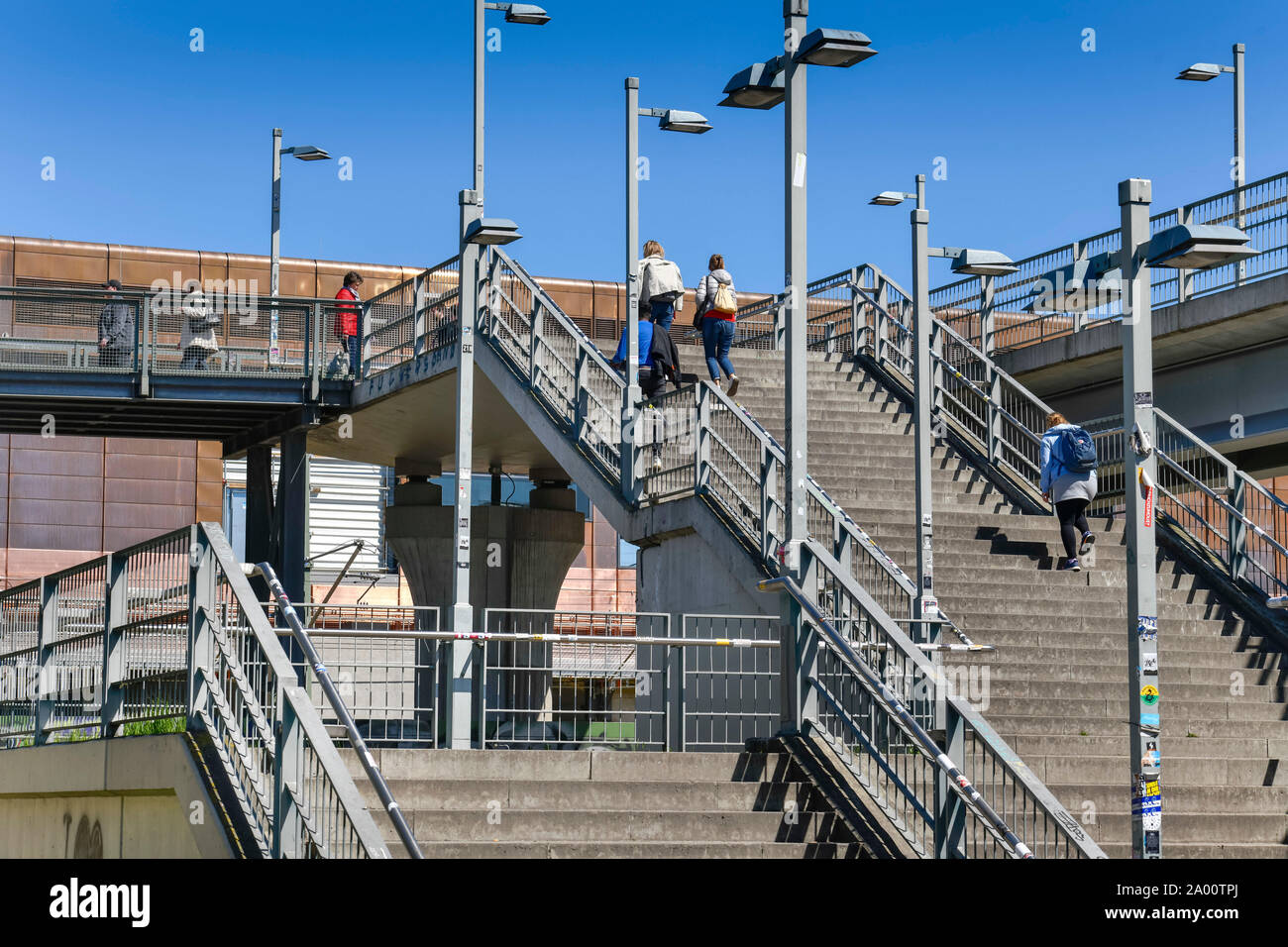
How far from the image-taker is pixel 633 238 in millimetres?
20641

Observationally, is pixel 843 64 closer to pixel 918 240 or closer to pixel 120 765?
pixel 918 240

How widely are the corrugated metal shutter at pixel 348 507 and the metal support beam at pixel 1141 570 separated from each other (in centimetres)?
4079

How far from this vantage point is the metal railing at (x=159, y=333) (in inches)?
997

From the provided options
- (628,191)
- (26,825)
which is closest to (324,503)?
(628,191)

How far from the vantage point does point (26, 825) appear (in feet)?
49.3

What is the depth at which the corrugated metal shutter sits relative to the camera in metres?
51.6

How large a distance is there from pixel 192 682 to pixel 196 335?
15.4 meters

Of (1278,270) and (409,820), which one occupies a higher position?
(1278,270)

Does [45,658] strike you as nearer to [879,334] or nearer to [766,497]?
[766,497]

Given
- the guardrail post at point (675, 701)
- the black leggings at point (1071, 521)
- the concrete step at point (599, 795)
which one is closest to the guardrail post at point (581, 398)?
the guardrail post at point (675, 701)

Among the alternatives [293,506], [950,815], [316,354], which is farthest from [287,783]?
[293,506]

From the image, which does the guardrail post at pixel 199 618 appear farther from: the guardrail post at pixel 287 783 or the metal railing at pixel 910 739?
the metal railing at pixel 910 739
